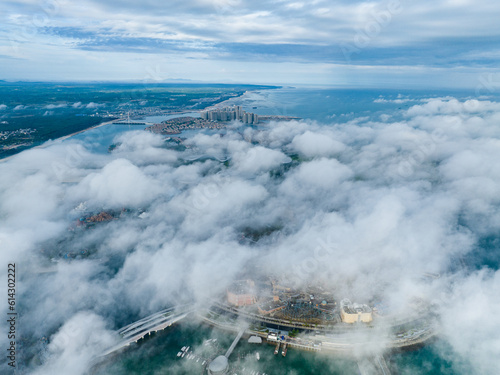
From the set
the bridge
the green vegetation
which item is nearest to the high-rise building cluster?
the green vegetation

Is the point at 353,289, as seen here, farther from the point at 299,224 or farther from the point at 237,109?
the point at 237,109

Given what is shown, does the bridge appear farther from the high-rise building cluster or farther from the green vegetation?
the high-rise building cluster

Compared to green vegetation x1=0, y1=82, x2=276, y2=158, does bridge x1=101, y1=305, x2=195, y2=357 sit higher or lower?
lower

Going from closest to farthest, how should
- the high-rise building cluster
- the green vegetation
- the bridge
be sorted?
the bridge < the green vegetation < the high-rise building cluster

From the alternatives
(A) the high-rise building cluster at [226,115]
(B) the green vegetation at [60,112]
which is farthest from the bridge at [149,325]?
(A) the high-rise building cluster at [226,115]

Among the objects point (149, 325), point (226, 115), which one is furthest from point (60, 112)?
point (149, 325)

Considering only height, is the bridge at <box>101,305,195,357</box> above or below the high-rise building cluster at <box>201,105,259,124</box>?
below

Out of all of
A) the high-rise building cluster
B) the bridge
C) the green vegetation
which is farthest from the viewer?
the high-rise building cluster

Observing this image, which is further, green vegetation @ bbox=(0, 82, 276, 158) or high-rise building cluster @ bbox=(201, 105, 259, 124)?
high-rise building cluster @ bbox=(201, 105, 259, 124)

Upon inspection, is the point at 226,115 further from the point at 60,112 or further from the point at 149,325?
the point at 149,325
